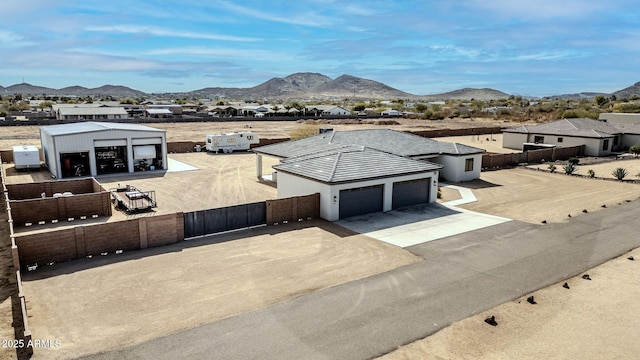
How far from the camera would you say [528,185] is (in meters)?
33.9

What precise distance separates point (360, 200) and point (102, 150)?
79.9ft

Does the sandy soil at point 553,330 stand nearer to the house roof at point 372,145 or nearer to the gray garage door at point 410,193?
the gray garage door at point 410,193

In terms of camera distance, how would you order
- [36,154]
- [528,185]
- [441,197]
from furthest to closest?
[36,154] < [528,185] < [441,197]

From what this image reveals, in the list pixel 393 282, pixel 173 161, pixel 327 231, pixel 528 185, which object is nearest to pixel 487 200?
pixel 528 185

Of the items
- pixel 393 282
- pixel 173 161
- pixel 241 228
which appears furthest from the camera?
pixel 173 161

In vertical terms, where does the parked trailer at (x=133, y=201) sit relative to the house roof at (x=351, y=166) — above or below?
below

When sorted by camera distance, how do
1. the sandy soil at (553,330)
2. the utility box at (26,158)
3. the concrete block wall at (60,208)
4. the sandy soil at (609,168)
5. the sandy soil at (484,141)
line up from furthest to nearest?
the sandy soil at (484,141) → the sandy soil at (609,168) → the utility box at (26,158) → the concrete block wall at (60,208) → the sandy soil at (553,330)

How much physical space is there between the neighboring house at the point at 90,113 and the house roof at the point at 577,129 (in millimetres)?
73835

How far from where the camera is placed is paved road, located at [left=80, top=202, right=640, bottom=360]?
442 inches

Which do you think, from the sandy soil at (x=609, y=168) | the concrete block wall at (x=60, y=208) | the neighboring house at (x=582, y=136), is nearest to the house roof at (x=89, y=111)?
the concrete block wall at (x=60, y=208)

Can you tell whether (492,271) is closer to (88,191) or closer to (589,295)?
(589,295)

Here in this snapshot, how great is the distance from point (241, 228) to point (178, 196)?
9.46 m

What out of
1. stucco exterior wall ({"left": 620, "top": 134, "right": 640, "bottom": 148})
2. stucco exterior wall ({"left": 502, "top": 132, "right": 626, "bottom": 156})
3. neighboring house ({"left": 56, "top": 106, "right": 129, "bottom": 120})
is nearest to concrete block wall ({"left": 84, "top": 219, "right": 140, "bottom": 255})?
stucco exterior wall ({"left": 502, "top": 132, "right": 626, "bottom": 156})

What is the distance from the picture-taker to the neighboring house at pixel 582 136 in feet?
166
